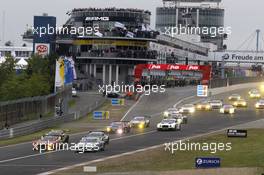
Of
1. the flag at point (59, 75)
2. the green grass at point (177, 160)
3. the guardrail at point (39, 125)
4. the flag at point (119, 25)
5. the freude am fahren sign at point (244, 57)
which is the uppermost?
the flag at point (119, 25)

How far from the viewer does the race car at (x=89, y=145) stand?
4192 cm

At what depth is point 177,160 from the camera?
37094mm

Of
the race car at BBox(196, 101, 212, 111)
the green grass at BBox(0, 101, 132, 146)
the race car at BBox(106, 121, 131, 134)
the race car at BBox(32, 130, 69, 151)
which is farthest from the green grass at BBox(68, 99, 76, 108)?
the race car at BBox(32, 130, 69, 151)

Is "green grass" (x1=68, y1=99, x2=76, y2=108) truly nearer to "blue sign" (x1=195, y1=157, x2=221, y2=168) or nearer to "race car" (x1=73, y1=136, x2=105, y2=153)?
"race car" (x1=73, y1=136, x2=105, y2=153)

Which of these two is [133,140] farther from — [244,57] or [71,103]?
[244,57]

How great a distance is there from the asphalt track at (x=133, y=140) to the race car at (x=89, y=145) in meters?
0.55

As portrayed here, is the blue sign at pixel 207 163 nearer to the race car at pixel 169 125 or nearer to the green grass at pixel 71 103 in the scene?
the race car at pixel 169 125

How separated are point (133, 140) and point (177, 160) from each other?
13319 mm

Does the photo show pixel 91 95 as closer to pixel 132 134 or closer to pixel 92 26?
pixel 92 26

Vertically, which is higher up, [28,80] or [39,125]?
[28,80]

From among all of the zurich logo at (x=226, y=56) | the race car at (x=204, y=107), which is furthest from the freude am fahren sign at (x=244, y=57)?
the race car at (x=204, y=107)

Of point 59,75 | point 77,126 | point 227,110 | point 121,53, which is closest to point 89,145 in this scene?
point 77,126

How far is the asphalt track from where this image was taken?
35.3m

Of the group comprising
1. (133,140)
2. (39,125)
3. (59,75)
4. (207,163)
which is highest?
(59,75)
